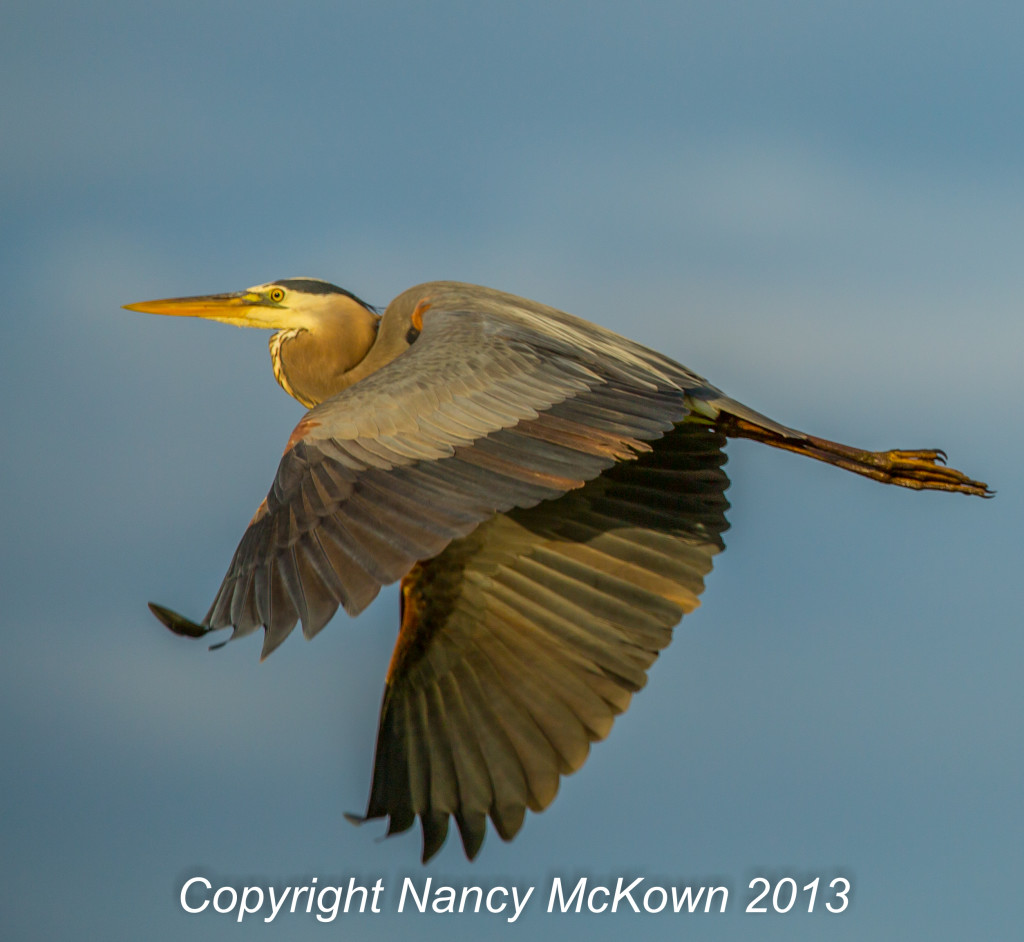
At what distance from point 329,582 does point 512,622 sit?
2.48 m

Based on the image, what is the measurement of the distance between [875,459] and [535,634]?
210cm

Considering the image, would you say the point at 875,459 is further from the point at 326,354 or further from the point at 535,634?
the point at 326,354

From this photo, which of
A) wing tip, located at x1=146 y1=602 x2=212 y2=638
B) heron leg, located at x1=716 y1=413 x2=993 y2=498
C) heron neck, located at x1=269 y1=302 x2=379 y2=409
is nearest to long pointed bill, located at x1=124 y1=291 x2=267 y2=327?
heron neck, located at x1=269 y1=302 x2=379 y2=409

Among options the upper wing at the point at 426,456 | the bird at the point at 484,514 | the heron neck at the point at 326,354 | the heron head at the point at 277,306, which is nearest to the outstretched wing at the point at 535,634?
the bird at the point at 484,514

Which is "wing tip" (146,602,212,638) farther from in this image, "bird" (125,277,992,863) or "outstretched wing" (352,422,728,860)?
"outstretched wing" (352,422,728,860)

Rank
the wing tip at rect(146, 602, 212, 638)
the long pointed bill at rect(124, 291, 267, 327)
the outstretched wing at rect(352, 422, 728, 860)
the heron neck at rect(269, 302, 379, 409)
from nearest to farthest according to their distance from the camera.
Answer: the wing tip at rect(146, 602, 212, 638)
the outstretched wing at rect(352, 422, 728, 860)
the heron neck at rect(269, 302, 379, 409)
the long pointed bill at rect(124, 291, 267, 327)

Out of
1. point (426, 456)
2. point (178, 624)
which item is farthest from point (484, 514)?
point (178, 624)

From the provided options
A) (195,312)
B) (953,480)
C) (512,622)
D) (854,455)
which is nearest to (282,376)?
(195,312)

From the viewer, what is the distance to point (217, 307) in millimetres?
8820

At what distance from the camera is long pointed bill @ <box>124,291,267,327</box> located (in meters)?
8.66

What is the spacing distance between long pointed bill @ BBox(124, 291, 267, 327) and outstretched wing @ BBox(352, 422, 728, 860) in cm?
200

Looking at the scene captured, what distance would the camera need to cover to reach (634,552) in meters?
7.80

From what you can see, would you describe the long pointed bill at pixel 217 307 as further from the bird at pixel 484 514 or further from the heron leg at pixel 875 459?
the heron leg at pixel 875 459

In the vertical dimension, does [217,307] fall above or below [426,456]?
above
